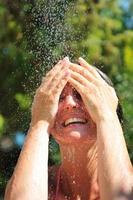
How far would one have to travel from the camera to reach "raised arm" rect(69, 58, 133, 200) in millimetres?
3576

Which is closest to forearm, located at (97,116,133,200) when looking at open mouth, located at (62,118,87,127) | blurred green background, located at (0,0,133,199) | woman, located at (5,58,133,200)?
woman, located at (5,58,133,200)

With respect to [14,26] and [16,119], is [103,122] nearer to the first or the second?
[16,119]

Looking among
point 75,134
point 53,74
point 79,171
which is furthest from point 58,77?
point 79,171

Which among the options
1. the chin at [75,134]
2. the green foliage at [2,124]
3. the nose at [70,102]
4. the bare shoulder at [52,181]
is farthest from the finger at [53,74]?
the green foliage at [2,124]

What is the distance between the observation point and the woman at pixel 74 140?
144 inches

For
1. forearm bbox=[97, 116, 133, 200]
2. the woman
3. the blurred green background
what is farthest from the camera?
the blurred green background

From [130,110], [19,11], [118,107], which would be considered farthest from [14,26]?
[118,107]

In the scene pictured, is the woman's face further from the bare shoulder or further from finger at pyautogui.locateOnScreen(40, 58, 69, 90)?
the bare shoulder

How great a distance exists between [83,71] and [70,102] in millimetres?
158

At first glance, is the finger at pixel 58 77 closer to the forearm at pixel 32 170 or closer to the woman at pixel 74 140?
the woman at pixel 74 140

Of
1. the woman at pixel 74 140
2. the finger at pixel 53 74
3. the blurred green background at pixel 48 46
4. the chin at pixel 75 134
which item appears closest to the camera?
the woman at pixel 74 140

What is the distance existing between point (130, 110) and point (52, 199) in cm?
285

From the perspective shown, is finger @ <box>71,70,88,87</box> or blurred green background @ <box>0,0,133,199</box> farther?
blurred green background @ <box>0,0,133,199</box>

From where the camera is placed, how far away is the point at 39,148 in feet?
12.5
